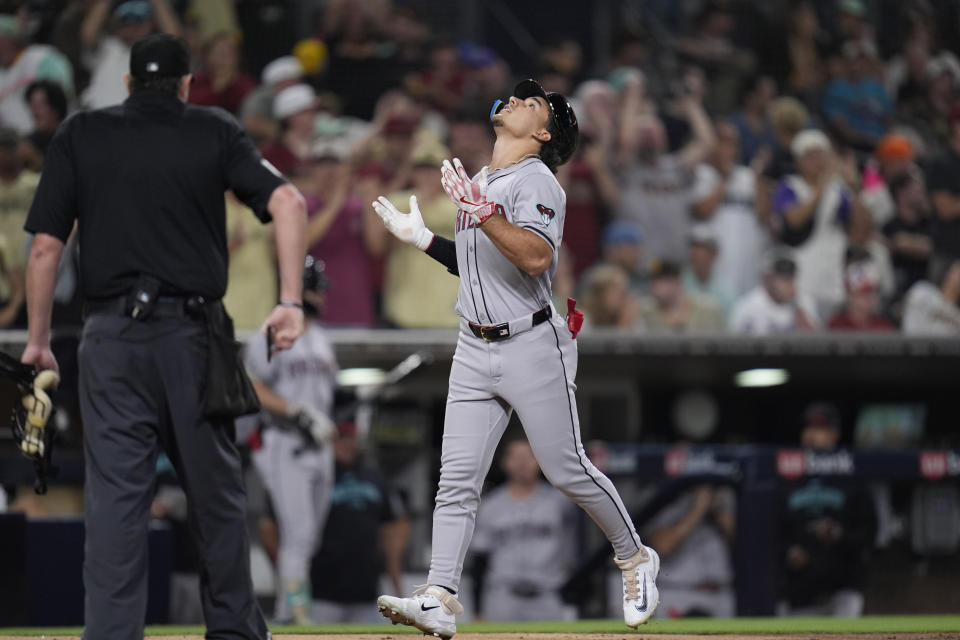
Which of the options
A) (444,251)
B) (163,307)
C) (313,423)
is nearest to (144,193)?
(163,307)

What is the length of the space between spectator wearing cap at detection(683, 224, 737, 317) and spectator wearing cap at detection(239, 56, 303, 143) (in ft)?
9.44

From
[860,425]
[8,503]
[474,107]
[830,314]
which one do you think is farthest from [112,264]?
[860,425]

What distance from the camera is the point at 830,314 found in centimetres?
950

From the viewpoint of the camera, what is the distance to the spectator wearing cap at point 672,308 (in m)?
9.13

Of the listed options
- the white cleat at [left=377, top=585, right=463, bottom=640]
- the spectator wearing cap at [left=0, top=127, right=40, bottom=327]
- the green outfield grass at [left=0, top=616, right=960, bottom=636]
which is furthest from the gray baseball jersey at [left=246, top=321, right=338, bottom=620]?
the white cleat at [left=377, top=585, right=463, bottom=640]

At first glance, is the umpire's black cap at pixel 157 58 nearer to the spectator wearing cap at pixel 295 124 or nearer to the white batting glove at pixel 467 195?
the white batting glove at pixel 467 195

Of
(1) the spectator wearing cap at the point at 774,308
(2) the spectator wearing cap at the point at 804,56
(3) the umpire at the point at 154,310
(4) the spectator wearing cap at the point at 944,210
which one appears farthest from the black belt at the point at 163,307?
(2) the spectator wearing cap at the point at 804,56

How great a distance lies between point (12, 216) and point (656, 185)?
4185 millimetres

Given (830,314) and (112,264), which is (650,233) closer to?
(830,314)

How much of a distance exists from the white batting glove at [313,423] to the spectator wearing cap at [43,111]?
2756 millimetres

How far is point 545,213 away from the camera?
416cm

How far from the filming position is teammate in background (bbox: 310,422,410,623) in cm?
780

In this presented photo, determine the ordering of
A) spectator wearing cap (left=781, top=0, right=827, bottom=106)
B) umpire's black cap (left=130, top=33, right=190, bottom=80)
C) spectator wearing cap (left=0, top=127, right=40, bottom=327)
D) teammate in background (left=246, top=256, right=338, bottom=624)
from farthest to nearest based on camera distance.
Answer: spectator wearing cap (left=781, top=0, right=827, bottom=106), spectator wearing cap (left=0, top=127, right=40, bottom=327), teammate in background (left=246, top=256, right=338, bottom=624), umpire's black cap (left=130, top=33, right=190, bottom=80)

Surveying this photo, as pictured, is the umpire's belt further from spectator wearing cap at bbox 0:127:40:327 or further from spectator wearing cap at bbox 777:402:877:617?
spectator wearing cap at bbox 0:127:40:327
